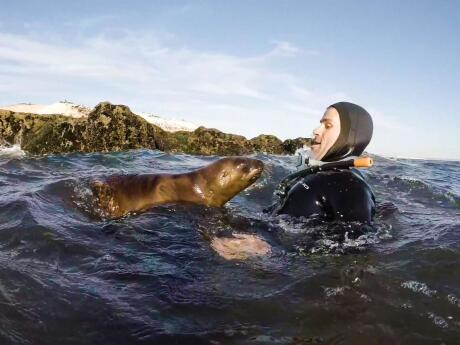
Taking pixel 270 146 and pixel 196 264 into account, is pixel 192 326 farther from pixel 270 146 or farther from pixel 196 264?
pixel 270 146

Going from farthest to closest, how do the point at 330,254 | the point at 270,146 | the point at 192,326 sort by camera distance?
the point at 270,146 → the point at 330,254 → the point at 192,326

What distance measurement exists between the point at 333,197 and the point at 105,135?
10.7m

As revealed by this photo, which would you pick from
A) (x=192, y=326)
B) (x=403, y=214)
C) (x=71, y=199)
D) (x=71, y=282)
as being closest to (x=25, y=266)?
(x=71, y=282)

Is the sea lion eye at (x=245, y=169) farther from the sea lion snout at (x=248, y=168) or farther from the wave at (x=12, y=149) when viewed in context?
the wave at (x=12, y=149)

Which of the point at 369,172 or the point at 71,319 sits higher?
the point at 369,172

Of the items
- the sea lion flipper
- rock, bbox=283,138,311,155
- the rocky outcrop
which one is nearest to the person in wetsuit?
the sea lion flipper

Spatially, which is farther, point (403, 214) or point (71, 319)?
point (403, 214)

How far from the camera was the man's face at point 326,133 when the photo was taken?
4688 millimetres

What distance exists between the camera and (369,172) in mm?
11711

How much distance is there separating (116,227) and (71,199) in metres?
1.57

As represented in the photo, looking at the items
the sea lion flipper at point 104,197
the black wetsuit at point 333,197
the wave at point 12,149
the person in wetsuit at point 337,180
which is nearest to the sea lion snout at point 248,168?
the person in wetsuit at point 337,180

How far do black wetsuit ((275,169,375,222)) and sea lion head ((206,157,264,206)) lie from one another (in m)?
1.50

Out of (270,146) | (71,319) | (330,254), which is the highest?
(270,146)

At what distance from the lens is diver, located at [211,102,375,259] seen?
13.4 feet
